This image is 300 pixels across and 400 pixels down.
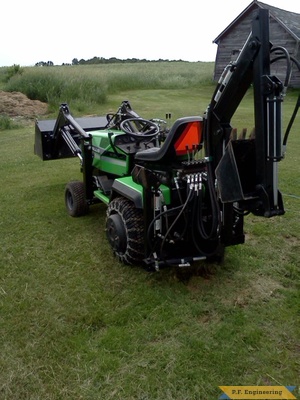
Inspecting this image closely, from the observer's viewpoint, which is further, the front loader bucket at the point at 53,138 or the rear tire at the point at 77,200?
the front loader bucket at the point at 53,138

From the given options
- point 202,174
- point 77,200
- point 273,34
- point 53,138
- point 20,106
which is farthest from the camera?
point 273,34

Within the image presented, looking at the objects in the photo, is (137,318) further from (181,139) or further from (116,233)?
(181,139)

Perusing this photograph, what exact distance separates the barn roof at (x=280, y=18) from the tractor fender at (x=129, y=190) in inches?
631

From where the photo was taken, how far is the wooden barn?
17297mm

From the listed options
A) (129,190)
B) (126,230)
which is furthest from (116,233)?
(129,190)

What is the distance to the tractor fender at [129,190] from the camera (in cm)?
332

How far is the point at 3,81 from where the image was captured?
64.8 ft

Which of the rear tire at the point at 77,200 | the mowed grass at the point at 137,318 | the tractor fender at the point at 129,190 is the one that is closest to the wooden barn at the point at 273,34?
the rear tire at the point at 77,200

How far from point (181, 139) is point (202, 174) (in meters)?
0.32

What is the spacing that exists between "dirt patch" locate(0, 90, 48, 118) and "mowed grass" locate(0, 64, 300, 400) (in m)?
11.3

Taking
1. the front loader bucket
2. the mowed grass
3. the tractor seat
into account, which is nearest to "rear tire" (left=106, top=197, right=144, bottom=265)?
the mowed grass

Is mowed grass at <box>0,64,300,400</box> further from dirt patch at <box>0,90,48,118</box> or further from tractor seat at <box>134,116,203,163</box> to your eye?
dirt patch at <box>0,90,48,118</box>

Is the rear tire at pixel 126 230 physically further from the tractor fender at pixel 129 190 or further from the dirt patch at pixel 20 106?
the dirt patch at pixel 20 106

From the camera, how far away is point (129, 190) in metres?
3.46
